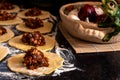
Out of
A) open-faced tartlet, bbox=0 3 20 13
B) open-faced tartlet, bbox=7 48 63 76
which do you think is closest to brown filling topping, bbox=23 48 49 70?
open-faced tartlet, bbox=7 48 63 76

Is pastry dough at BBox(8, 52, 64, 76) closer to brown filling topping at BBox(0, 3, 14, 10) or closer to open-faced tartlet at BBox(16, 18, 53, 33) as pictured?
open-faced tartlet at BBox(16, 18, 53, 33)

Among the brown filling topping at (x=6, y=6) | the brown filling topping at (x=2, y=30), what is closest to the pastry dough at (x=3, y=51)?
the brown filling topping at (x=2, y=30)

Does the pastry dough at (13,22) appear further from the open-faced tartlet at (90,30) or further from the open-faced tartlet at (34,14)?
the open-faced tartlet at (90,30)

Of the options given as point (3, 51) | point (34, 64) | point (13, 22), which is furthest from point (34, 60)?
point (13, 22)

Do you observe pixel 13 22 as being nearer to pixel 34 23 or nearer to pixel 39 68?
pixel 34 23

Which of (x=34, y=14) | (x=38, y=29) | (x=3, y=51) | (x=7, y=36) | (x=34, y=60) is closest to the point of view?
(x=34, y=60)

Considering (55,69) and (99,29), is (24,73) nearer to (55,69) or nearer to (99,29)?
(55,69)
